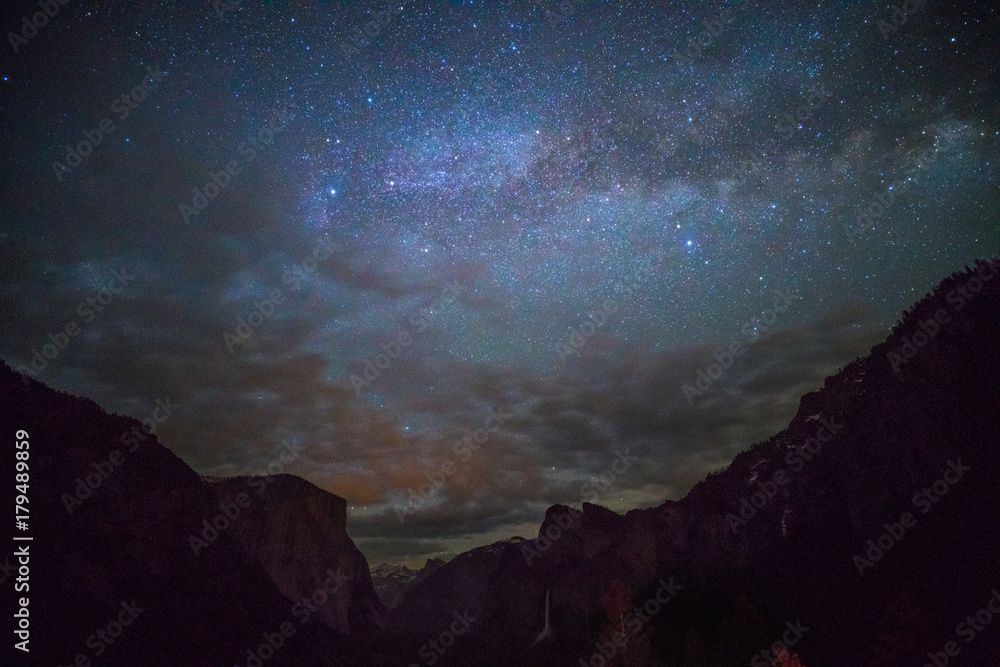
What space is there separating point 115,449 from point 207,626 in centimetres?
2644

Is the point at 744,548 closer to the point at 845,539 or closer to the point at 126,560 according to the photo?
the point at 845,539

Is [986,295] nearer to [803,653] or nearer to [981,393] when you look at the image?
[981,393]

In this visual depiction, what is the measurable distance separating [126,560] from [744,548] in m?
95.1

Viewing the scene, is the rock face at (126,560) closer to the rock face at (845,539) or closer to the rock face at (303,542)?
the rock face at (303,542)

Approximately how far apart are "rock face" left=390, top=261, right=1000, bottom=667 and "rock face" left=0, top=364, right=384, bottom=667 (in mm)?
42419

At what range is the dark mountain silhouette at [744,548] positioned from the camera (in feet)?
152

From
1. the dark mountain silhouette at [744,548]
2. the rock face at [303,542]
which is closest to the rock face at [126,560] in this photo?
the dark mountain silhouette at [744,548]

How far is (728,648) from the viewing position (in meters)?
48.2

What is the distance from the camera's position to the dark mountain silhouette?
46.3m

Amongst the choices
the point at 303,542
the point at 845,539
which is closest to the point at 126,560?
the point at 303,542

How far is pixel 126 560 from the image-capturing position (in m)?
56.4

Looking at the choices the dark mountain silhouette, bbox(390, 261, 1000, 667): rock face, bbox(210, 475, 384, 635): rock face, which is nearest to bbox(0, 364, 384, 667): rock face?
the dark mountain silhouette

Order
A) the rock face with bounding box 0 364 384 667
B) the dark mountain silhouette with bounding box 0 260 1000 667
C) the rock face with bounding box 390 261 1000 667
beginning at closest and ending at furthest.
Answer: the rock face with bounding box 0 364 384 667 < the dark mountain silhouette with bounding box 0 260 1000 667 < the rock face with bounding box 390 261 1000 667

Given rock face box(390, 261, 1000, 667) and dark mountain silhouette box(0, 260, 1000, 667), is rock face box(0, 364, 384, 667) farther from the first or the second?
rock face box(390, 261, 1000, 667)
